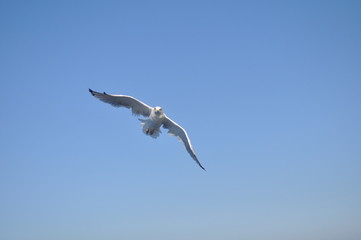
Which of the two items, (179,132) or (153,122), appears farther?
(179,132)

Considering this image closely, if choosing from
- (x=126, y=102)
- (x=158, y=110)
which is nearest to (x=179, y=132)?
(x=158, y=110)

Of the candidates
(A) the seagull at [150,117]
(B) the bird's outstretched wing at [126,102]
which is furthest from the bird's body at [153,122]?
(B) the bird's outstretched wing at [126,102]

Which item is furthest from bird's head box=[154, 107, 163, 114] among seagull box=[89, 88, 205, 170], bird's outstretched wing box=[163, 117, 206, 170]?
bird's outstretched wing box=[163, 117, 206, 170]

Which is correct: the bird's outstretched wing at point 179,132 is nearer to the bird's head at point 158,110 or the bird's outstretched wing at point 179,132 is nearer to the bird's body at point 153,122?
the bird's body at point 153,122

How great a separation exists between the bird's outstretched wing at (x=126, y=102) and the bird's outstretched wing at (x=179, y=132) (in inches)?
54.7

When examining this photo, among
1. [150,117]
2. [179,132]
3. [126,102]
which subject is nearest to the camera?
[150,117]

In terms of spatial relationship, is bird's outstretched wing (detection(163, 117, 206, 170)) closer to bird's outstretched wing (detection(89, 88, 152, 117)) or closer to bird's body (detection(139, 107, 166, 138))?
bird's body (detection(139, 107, 166, 138))

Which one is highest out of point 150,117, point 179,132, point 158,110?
point 158,110

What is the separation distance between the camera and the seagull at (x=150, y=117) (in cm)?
1798

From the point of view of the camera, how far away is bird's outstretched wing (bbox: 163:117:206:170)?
18750 millimetres

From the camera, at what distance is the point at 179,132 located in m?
19.2

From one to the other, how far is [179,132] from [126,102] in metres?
3.80

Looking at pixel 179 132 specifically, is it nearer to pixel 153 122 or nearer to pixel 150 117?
pixel 153 122

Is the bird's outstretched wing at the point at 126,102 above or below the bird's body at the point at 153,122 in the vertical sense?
above
